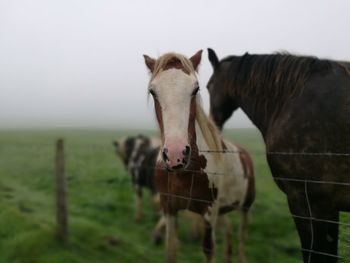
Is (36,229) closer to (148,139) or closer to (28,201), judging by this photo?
(28,201)

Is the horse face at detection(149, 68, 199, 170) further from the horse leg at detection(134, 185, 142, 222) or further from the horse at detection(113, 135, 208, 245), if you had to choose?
the horse leg at detection(134, 185, 142, 222)

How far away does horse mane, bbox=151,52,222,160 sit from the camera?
2.93 meters

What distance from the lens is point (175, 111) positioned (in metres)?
2.69

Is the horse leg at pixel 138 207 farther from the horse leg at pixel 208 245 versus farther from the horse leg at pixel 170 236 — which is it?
the horse leg at pixel 208 245

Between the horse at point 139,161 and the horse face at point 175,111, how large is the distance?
462 centimetres

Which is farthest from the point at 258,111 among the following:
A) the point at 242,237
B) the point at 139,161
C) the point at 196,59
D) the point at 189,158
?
the point at 139,161

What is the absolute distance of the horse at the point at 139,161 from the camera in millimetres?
8156

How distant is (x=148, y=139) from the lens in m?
10.0

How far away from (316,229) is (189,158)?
1.03 metres

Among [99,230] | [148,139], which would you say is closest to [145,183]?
[148,139]

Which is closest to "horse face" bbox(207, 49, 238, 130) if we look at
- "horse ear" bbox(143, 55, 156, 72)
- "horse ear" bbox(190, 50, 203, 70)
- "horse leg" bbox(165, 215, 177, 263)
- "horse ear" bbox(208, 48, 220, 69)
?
"horse ear" bbox(208, 48, 220, 69)

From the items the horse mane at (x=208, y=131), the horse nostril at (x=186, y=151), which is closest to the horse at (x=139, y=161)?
the horse mane at (x=208, y=131)

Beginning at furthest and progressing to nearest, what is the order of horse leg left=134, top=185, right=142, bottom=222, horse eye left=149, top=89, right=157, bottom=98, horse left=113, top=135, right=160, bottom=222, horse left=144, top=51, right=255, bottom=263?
horse left=113, top=135, right=160, bottom=222 < horse leg left=134, top=185, right=142, bottom=222 < horse eye left=149, top=89, right=157, bottom=98 < horse left=144, top=51, right=255, bottom=263

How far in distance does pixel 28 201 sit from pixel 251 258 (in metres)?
5.04
